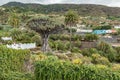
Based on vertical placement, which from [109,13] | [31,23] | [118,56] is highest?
[31,23]

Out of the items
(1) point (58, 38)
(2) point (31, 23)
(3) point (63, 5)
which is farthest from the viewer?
(3) point (63, 5)

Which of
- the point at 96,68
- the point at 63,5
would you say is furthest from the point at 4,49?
the point at 63,5

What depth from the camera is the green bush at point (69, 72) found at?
12086mm

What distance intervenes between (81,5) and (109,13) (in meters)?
21.5

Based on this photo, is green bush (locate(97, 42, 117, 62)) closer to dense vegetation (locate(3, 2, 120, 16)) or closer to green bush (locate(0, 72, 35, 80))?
green bush (locate(0, 72, 35, 80))

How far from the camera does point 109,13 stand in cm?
18062

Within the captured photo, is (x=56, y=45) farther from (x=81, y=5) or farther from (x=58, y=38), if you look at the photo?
(x=81, y=5)

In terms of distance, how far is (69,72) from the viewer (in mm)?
12477

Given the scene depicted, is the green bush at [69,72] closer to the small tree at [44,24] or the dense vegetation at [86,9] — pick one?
the small tree at [44,24]

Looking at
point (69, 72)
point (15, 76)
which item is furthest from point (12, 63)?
point (69, 72)

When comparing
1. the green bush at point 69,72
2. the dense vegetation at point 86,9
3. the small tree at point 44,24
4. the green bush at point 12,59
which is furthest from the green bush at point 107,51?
the dense vegetation at point 86,9

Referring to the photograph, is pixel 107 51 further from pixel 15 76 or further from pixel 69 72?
pixel 69 72

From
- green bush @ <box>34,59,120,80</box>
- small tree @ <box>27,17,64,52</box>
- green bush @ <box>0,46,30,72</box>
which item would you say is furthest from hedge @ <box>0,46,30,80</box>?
small tree @ <box>27,17,64,52</box>

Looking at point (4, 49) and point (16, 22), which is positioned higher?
point (4, 49)
